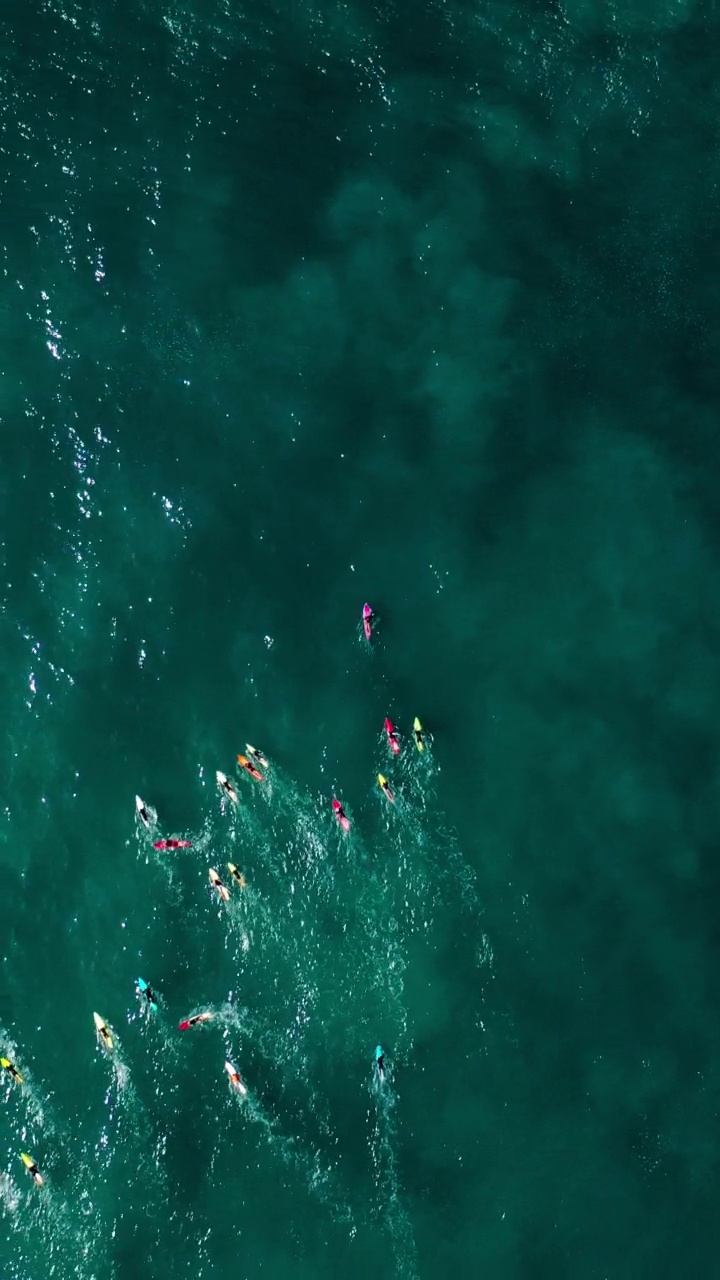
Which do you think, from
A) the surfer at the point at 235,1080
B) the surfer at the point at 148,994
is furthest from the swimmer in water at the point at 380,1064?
the surfer at the point at 148,994

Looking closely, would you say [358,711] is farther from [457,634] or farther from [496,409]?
[496,409]

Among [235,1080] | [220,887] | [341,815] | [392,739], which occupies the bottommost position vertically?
[235,1080]

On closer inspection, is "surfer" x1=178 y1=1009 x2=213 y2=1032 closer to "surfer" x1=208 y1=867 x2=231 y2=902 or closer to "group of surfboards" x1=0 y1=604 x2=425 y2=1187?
"group of surfboards" x1=0 y1=604 x2=425 y2=1187

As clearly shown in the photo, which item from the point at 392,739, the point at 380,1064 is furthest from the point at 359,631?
the point at 380,1064

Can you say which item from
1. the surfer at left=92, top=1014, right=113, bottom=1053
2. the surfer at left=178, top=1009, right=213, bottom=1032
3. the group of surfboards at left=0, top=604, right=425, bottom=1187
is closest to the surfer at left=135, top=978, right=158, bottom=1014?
the group of surfboards at left=0, top=604, right=425, bottom=1187

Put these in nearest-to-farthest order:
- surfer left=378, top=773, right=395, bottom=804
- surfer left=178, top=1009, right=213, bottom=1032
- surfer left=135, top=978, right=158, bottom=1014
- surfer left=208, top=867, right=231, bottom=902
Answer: surfer left=178, top=1009, right=213, bottom=1032 < surfer left=135, top=978, right=158, bottom=1014 < surfer left=208, top=867, right=231, bottom=902 < surfer left=378, top=773, right=395, bottom=804

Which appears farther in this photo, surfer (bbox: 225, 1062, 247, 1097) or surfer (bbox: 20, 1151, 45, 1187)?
surfer (bbox: 225, 1062, 247, 1097)

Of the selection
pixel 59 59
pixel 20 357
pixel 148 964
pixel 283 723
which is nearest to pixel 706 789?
pixel 283 723

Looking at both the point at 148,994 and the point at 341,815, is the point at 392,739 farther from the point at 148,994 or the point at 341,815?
the point at 148,994
